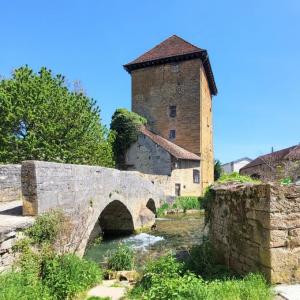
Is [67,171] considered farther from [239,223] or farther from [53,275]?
[239,223]

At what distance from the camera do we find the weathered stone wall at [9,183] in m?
10.5

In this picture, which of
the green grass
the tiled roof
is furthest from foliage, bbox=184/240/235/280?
the tiled roof

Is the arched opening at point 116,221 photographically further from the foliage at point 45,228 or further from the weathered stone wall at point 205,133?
the weathered stone wall at point 205,133

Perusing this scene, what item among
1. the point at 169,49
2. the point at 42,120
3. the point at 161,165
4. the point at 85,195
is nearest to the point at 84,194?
the point at 85,195

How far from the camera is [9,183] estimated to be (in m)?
10.6

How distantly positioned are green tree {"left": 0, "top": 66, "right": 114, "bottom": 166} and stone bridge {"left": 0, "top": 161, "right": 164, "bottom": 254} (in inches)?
172

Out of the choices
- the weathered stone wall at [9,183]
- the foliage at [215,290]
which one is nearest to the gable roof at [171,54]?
the weathered stone wall at [9,183]

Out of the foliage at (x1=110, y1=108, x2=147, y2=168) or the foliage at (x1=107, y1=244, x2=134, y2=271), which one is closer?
the foliage at (x1=107, y1=244, x2=134, y2=271)

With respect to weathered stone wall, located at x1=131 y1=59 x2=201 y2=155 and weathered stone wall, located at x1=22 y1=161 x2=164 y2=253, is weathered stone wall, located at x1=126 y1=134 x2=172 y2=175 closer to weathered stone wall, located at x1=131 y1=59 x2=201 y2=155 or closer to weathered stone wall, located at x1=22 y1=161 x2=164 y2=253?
weathered stone wall, located at x1=131 y1=59 x2=201 y2=155

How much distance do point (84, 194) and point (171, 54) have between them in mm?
27188

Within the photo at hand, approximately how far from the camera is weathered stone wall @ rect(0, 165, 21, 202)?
1045cm

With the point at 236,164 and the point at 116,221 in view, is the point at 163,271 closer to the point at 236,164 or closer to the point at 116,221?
the point at 116,221

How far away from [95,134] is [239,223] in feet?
54.4

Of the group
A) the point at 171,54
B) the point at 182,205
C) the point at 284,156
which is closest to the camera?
the point at 182,205
